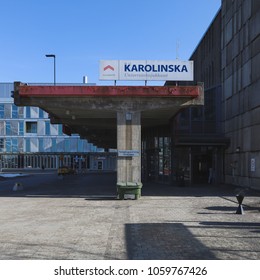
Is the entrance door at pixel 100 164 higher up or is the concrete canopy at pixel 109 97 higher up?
the concrete canopy at pixel 109 97

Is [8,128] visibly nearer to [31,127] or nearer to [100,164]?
[31,127]

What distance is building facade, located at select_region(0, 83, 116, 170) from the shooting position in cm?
8462

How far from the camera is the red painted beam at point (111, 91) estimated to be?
20375 mm

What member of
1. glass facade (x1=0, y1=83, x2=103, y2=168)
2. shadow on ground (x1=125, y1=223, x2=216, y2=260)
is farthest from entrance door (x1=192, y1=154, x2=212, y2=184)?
glass facade (x1=0, y1=83, x2=103, y2=168)

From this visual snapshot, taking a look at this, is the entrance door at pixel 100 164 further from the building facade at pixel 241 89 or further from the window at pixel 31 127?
the building facade at pixel 241 89

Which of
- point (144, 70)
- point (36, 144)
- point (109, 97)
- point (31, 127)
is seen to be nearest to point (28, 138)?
point (36, 144)

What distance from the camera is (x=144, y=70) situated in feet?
73.9

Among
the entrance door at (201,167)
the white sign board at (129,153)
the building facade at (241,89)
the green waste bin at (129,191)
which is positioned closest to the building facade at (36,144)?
the entrance door at (201,167)

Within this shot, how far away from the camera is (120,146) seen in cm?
2072

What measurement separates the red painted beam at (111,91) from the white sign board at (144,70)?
1.94 meters

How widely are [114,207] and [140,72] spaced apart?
8.45m

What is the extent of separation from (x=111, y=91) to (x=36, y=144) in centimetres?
6672

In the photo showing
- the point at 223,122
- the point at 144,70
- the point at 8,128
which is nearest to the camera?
the point at 144,70
